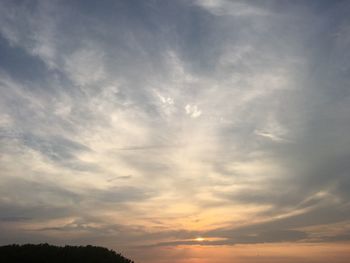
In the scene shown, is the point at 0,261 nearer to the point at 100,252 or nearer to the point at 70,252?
the point at 70,252

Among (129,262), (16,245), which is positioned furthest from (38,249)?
(129,262)

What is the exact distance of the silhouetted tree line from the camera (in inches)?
4373

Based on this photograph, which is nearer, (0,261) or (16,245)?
(0,261)

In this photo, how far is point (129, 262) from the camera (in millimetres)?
121250

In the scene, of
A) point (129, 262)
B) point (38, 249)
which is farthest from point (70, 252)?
point (129, 262)

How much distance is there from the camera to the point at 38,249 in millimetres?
116438

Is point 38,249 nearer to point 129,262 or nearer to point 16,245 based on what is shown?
point 16,245

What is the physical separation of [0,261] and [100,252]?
2714 cm

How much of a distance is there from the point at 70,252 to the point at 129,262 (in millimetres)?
16986

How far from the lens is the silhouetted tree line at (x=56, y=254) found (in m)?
111

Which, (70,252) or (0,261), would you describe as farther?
(70,252)

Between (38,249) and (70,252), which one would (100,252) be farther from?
(38,249)

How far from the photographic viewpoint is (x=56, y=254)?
115688 millimetres

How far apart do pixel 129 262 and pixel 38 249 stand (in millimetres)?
25675
